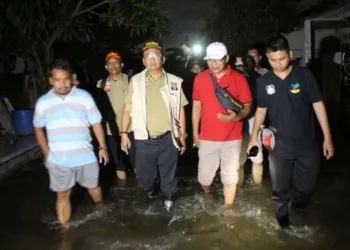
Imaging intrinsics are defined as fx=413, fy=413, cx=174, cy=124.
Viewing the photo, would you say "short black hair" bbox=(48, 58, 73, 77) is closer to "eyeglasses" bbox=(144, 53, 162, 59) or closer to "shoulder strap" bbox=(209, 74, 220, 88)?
"eyeglasses" bbox=(144, 53, 162, 59)

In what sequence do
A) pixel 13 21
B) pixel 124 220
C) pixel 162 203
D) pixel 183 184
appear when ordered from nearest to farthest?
pixel 124 220 < pixel 162 203 < pixel 183 184 < pixel 13 21

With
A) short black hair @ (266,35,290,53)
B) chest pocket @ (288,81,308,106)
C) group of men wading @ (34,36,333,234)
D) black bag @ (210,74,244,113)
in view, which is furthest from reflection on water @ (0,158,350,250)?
short black hair @ (266,35,290,53)

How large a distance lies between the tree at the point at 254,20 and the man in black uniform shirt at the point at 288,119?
1465 centimetres

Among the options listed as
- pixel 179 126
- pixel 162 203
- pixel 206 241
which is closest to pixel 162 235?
pixel 206 241

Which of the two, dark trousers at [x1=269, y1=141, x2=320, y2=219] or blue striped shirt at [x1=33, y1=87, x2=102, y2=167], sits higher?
blue striped shirt at [x1=33, y1=87, x2=102, y2=167]

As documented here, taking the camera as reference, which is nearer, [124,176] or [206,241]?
[206,241]

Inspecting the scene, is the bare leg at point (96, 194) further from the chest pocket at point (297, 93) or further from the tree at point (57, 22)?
the tree at point (57, 22)

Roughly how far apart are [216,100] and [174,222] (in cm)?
150

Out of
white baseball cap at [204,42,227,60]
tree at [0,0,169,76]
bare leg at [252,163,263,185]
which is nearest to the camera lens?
white baseball cap at [204,42,227,60]

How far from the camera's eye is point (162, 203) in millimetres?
5398

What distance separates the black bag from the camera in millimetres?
4509

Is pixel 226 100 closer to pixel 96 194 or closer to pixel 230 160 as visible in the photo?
pixel 230 160

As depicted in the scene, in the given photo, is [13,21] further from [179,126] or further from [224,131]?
[224,131]

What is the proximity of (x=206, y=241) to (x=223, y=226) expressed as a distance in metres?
0.41
